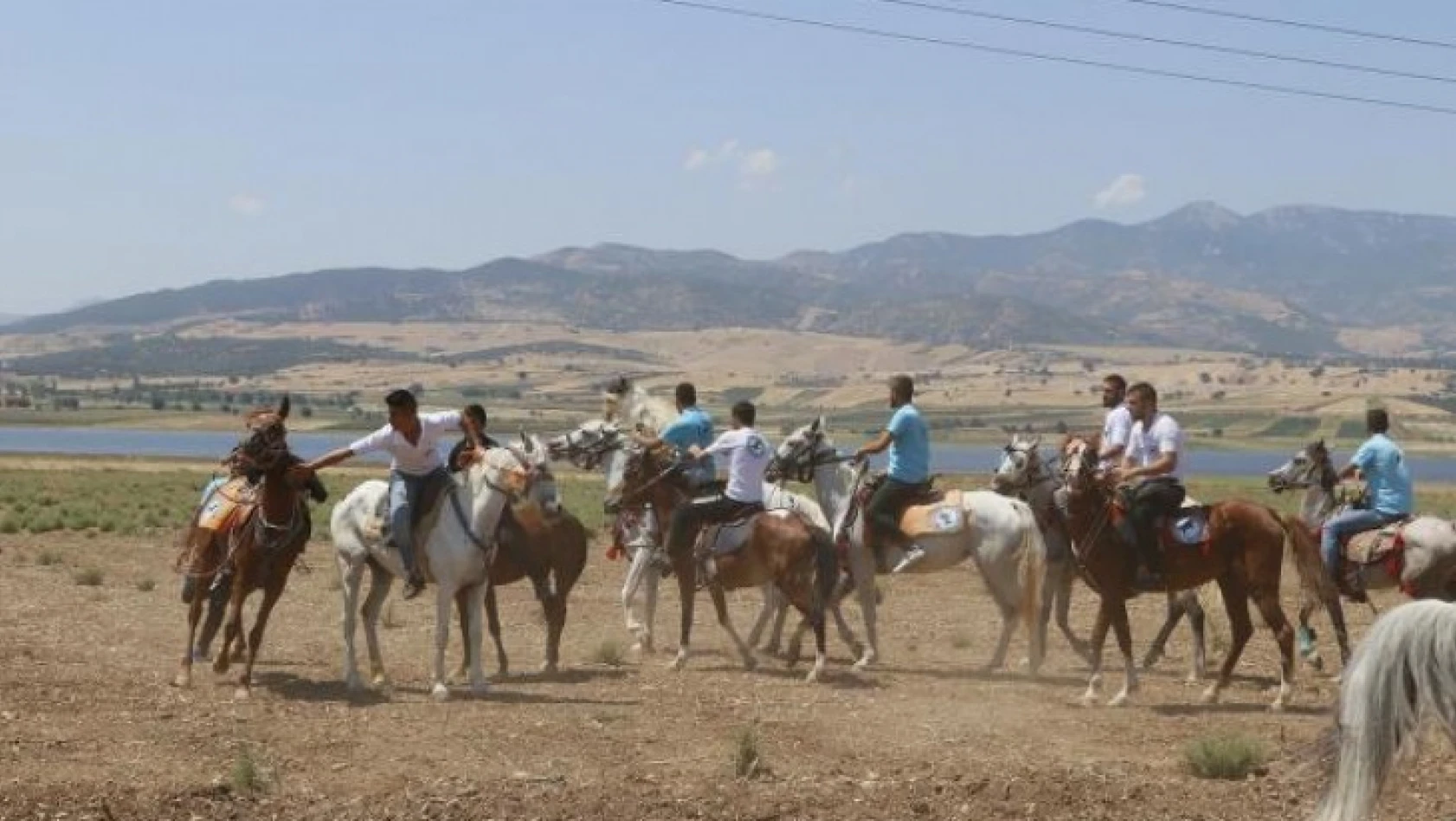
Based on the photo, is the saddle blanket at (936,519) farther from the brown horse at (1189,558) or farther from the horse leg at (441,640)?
the horse leg at (441,640)

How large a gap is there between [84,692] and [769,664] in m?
6.58

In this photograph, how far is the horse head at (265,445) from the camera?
14.5m

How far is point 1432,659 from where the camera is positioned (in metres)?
7.39

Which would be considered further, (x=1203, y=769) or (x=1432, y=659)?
(x=1203, y=769)

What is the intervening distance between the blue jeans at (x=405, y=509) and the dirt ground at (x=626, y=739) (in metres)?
1.21

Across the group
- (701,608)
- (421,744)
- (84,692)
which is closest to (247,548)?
(84,692)

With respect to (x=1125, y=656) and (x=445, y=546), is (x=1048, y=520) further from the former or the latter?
(x=445, y=546)

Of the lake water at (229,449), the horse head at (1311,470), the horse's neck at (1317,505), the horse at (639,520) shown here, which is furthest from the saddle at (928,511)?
the lake water at (229,449)

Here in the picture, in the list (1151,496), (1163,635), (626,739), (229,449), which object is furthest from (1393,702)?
(229,449)

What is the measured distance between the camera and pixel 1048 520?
56.3 feet

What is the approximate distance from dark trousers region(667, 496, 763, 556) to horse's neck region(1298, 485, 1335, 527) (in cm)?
612

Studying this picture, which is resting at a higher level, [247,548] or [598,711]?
[247,548]

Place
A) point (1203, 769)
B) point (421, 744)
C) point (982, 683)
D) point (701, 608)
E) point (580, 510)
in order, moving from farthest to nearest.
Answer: point (580, 510), point (701, 608), point (982, 683), point (421, 744), point (1203, 769)

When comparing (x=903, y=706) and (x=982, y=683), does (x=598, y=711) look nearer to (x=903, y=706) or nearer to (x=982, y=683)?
(x=903, y=706)
